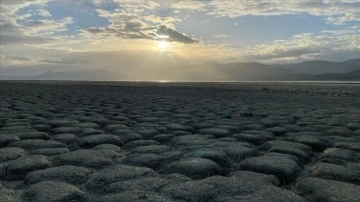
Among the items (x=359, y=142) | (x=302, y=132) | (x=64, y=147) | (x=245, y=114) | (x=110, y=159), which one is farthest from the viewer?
(x=245, y=114)

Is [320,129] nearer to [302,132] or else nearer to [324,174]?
[302,132]

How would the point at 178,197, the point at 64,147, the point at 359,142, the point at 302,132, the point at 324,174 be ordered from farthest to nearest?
the point at 302,132, the point at 359,142, the point at 64,147, the point at 324,174, the point at 178,197

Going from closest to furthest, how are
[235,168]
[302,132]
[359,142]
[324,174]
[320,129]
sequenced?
[324,174] < [235,168] < [359,142] < [302,132] < [320,129]

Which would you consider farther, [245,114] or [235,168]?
[245,114]

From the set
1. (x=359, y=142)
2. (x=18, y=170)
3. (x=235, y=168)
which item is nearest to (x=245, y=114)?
(x=359, y=142)

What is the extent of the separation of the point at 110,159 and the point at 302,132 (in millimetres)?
3250

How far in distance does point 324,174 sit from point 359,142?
6.70ft

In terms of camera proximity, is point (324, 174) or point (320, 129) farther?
point (320, 129)

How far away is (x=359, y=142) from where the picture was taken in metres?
5.10

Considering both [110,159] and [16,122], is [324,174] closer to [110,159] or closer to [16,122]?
[110,159]

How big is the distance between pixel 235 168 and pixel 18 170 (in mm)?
1888

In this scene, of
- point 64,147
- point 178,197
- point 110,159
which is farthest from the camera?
Result: point 64,147

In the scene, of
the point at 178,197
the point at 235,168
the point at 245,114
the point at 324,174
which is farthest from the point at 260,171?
the point at 245,114

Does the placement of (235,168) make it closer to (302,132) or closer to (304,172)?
(304,172)
